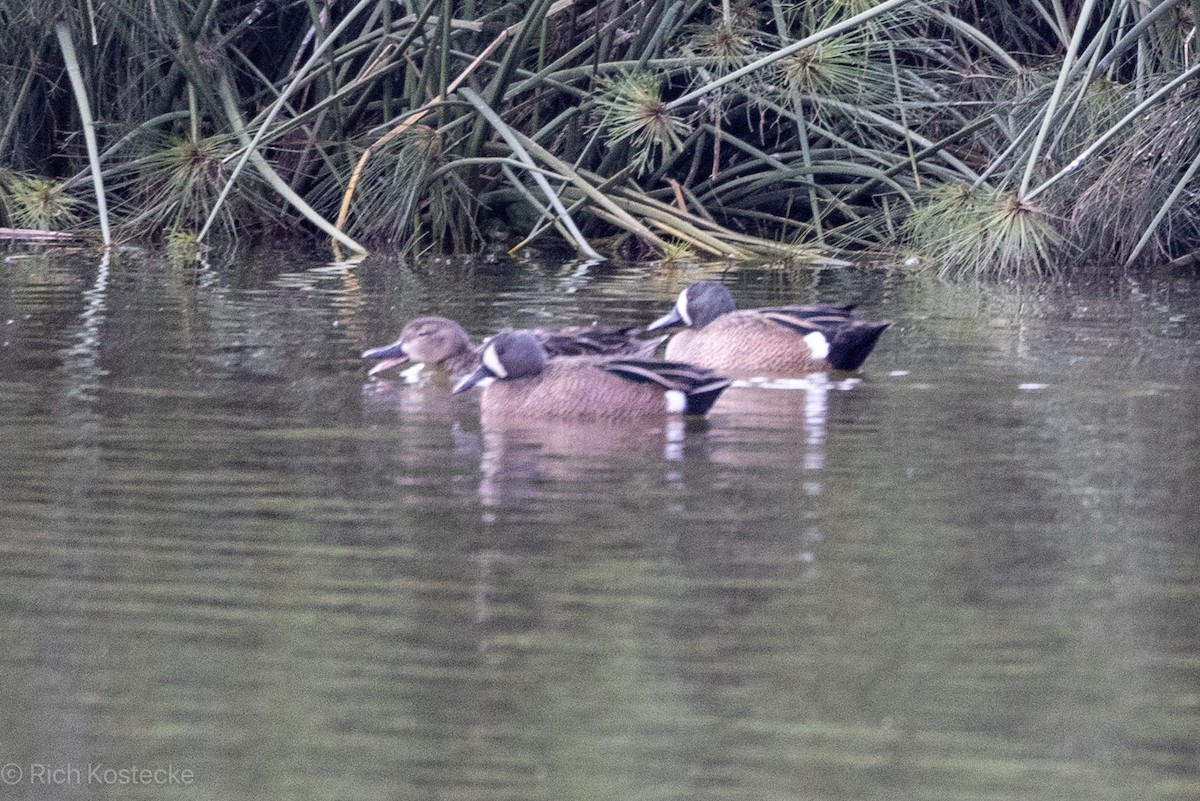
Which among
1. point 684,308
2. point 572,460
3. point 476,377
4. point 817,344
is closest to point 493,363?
point 476,377

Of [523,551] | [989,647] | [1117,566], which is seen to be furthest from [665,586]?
[1117,566]

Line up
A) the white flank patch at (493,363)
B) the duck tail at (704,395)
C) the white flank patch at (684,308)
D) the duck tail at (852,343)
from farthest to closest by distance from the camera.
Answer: the white flank patch at (684,308) < the duck tail at (852,343) < the white flank patch at (493,363) < the duck tail at (704,395)

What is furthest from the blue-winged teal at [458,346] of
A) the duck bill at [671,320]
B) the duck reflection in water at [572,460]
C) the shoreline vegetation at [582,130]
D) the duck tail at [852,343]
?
the shoreline vegetation at [582,130]

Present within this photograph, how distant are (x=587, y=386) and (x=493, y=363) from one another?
0.38 meters

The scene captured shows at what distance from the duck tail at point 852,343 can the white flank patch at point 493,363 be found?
164 cm

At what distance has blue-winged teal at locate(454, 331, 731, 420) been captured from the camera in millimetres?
7207

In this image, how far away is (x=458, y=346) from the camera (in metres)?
8.71

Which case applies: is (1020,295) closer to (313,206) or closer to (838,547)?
(313,206)

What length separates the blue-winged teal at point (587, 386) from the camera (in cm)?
721

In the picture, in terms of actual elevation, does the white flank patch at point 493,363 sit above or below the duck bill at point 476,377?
above

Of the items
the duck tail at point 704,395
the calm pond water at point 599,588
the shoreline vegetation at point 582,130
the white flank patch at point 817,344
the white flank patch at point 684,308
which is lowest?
the calm pond water at point 599,588

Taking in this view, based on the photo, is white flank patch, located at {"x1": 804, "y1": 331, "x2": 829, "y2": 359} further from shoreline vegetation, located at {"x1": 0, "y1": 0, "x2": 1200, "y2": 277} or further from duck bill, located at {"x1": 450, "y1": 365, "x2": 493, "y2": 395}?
shoreline vegetation, located at {"x1": 0, "y1": 0, "x2": 1200, "y2": 277}

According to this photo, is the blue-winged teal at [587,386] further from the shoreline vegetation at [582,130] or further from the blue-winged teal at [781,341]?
the shoreline vegetation at [582,130]

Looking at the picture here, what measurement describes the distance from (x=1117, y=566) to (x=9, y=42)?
41.2 ft
